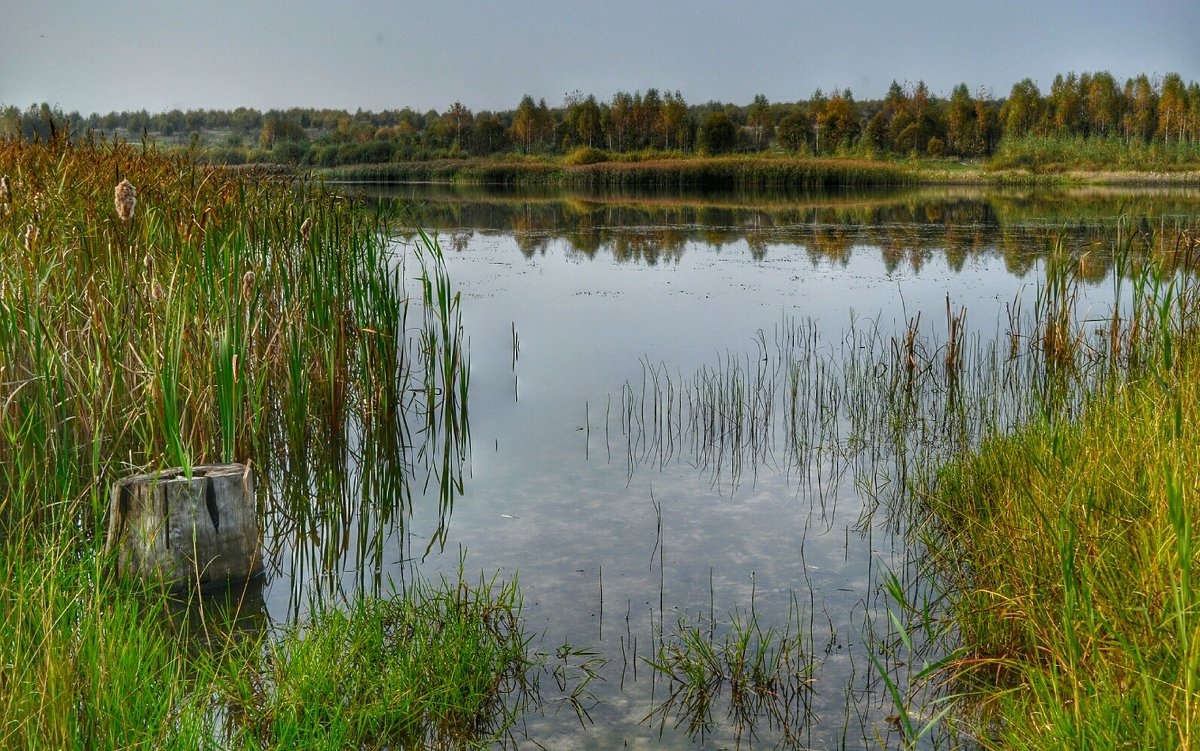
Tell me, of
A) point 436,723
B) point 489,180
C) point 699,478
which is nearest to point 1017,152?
point 489,180

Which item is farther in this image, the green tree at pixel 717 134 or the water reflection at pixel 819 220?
the green tree at pixel 717 134

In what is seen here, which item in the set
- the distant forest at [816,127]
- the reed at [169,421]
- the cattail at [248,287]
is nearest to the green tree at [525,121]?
the distant forest at [816,127]

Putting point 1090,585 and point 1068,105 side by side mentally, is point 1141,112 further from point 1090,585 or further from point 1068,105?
point 1090,585

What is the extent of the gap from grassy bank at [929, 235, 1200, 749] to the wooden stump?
2.47 metres

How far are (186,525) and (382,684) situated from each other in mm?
1182

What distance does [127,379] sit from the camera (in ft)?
13.9

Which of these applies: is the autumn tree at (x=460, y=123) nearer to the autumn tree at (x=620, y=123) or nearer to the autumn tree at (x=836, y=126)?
the autumn tree at (x=620, y=123)

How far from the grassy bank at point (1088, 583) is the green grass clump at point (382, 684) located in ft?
4.33

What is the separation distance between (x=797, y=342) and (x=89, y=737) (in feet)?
21.9

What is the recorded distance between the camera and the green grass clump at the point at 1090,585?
193cm

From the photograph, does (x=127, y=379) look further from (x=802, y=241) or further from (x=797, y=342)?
(x=802, y=241)

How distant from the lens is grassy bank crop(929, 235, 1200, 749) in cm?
194

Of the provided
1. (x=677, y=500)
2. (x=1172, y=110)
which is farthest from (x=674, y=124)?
(x=677, y=500)

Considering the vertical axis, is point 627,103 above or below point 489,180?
above
